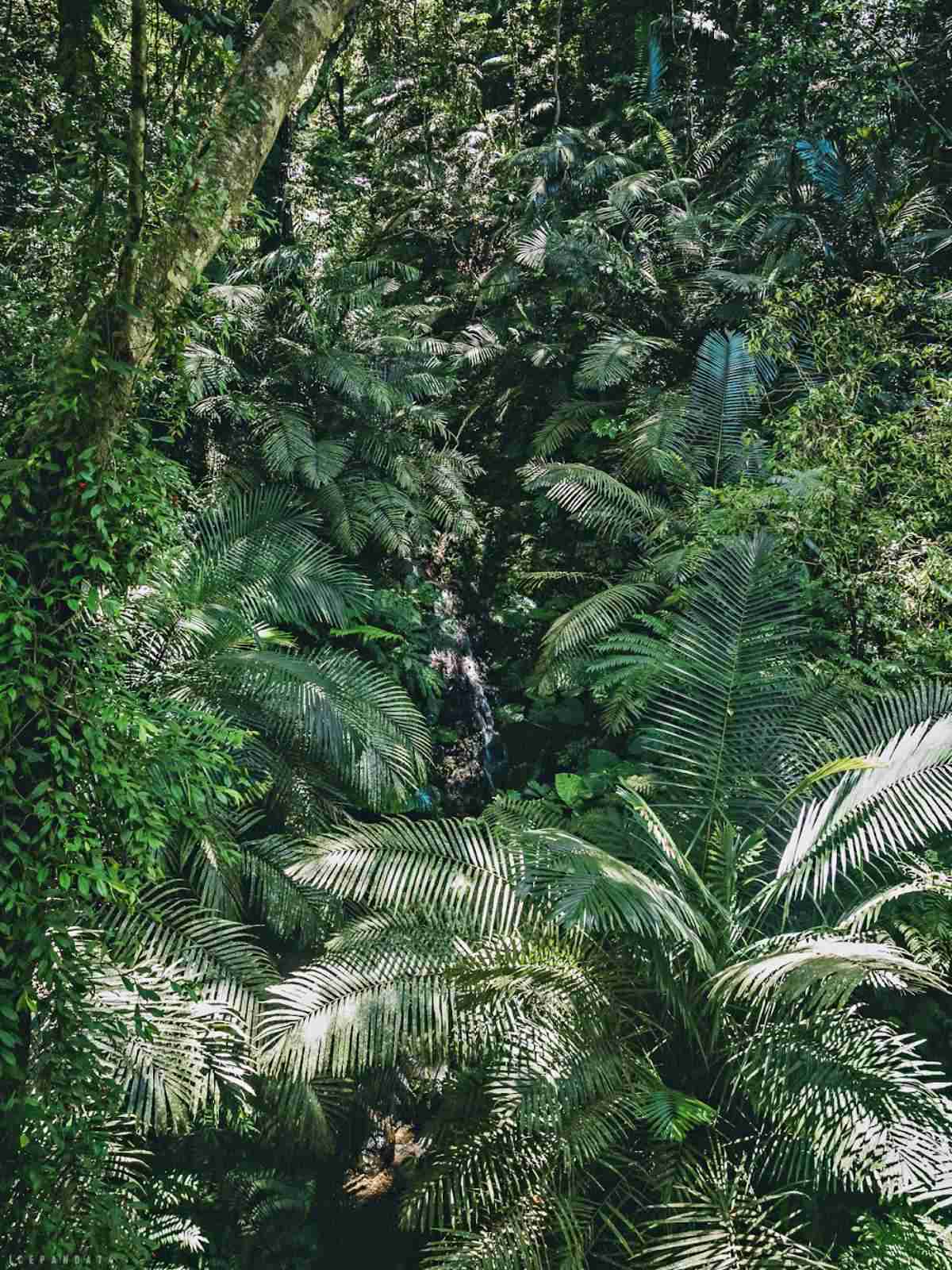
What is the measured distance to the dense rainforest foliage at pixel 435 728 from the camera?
260 cm

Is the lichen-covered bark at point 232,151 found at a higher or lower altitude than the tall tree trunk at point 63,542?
higher

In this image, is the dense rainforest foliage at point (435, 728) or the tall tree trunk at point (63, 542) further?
the dense rainforest foliage at point (435, 728)

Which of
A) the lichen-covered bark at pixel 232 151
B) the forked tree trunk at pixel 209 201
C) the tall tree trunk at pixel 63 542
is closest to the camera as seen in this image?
the tall tree trunk at pixel 63 542

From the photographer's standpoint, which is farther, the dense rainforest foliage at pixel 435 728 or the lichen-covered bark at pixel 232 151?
the lichen-covered bark at pixel 232 151

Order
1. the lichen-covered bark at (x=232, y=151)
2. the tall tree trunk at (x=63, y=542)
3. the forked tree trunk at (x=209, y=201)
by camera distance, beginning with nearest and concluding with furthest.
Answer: the tall tree trunk at (x=63, y=542) → the forked tree trunk at (x=209, y=201) → the lichen-covered bark at (x=232, y=151)

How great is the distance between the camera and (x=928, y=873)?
3365 millimetres

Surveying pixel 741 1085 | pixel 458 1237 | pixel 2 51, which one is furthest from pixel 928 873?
pixel 2 51

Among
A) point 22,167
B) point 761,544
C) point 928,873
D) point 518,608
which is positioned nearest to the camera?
point 928,873

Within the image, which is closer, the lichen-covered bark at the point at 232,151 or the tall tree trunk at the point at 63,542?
the tall tree trunk at the point at 63,542

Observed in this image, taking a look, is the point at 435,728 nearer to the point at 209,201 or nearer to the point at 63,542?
the point at 63,542

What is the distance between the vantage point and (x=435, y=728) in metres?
6.45

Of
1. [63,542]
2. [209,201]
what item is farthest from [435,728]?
[209,201]

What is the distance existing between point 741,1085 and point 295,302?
5911 mm

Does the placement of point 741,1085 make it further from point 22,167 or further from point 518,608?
point 22,167
